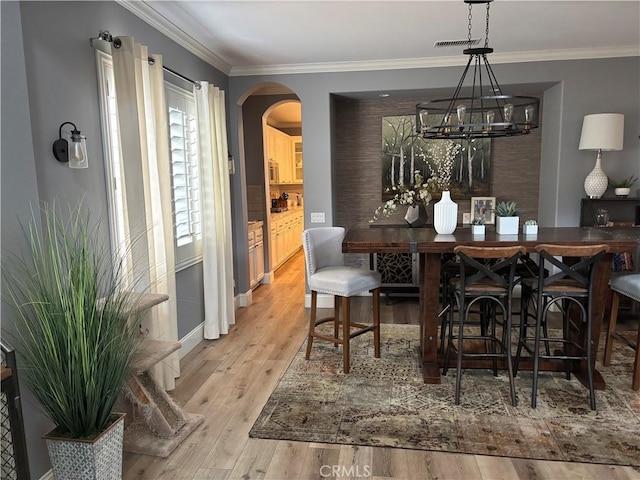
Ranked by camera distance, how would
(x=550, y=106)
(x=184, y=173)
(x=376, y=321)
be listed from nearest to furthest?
1. (x=376, y=321)
2. (x=184, y=173)
3. (x=550, y=106)

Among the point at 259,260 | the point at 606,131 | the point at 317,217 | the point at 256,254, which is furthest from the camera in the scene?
the point at 259,260

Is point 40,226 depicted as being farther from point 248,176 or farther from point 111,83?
point 248,176

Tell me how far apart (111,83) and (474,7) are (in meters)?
2.52

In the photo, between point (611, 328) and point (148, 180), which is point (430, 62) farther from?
point (148, 180)

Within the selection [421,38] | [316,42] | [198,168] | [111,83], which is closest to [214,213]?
[198,168]

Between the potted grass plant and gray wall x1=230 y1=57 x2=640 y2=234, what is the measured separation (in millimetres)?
3181

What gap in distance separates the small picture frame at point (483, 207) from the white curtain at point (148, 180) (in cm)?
358

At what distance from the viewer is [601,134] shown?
4.14 meters

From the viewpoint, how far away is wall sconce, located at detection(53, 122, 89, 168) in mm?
2297

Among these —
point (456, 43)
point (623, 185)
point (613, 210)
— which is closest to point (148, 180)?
point (456, 43)

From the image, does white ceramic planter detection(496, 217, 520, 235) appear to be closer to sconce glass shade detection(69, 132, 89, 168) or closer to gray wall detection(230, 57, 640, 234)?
gray wall detection(230, 57, 640, 234)

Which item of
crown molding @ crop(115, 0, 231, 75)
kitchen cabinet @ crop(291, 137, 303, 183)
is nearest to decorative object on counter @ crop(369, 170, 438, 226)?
crown molding @ crop(115, 0, 231, 75)

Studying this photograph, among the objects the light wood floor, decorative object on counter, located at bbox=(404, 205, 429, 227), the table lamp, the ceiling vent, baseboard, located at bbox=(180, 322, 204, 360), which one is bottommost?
the light wood floor

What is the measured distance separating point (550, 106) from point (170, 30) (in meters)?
3.86
